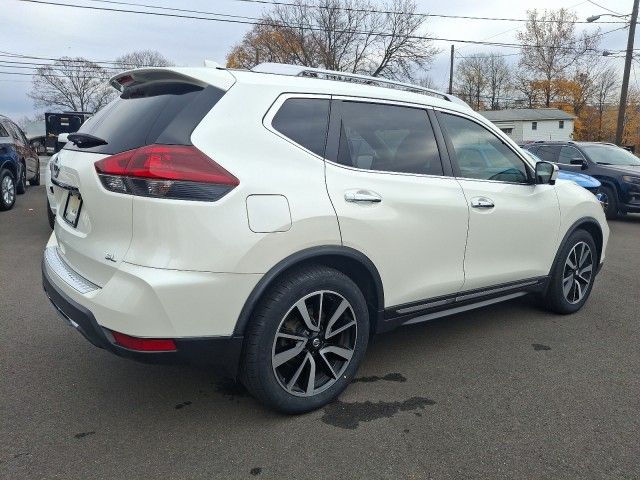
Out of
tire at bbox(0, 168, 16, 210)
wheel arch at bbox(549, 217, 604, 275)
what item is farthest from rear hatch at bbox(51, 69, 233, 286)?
tire at bbox(0, 168, 16, 210)

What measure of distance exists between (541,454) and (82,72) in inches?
2763

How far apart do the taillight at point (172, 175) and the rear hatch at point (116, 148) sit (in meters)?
0.06

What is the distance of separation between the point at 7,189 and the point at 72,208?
8.24 m

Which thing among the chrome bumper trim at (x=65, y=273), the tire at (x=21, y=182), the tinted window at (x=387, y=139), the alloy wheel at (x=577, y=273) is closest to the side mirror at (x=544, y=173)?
the alloy wheel at (x=577, y=273)

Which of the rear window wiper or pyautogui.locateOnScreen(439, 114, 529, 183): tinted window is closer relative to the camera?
the rear window wiper

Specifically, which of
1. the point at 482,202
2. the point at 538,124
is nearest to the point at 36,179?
the point at 482,202

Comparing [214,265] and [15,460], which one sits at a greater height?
[214,265]

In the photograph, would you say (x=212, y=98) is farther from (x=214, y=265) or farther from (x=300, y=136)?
(x=214, y=265)

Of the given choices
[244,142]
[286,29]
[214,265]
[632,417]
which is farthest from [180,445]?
[286,29]

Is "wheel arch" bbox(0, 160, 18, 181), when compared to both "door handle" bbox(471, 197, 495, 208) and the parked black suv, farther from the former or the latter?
the parked black suv

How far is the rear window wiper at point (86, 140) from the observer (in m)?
2.67

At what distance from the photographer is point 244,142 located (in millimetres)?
2432

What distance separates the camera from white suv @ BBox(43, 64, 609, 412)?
227cm

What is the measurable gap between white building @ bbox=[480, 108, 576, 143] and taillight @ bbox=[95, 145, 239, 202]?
62.5 metres
